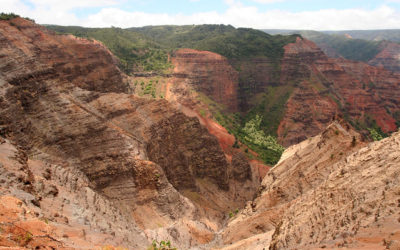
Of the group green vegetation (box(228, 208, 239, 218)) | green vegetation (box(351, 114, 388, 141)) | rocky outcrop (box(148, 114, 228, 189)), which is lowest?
green vegetation (box(351, 114, 388, 141))

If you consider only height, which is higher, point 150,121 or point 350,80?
point 150,121

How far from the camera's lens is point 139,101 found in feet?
123

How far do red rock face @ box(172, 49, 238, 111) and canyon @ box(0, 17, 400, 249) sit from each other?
2720 centimetres

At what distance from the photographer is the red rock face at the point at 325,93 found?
280 feet

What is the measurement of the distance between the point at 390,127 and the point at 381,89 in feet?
65.7

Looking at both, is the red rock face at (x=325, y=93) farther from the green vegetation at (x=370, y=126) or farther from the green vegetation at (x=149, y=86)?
the green vegetation at (x=149, y=86)

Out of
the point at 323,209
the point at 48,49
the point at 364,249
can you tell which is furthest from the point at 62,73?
the point at 364,249

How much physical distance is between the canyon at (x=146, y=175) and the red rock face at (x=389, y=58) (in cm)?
14487

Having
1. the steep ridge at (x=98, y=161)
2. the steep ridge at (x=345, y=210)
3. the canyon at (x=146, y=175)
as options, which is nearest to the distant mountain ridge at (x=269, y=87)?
the canyon at (x=146, y=175)

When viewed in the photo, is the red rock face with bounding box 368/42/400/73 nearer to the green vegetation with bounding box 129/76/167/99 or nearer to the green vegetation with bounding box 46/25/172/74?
the green vegetation with bounding box 46/25/172/74

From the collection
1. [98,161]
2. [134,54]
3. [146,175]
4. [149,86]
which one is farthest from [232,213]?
[134,54]

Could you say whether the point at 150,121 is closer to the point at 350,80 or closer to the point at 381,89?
the point at 350,80

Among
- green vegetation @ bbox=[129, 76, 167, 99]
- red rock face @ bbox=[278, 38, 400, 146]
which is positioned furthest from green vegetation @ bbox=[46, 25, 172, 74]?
red rock face @ bbox=[278, 38, 400, 146]

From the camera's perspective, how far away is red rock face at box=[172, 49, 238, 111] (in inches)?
3403
